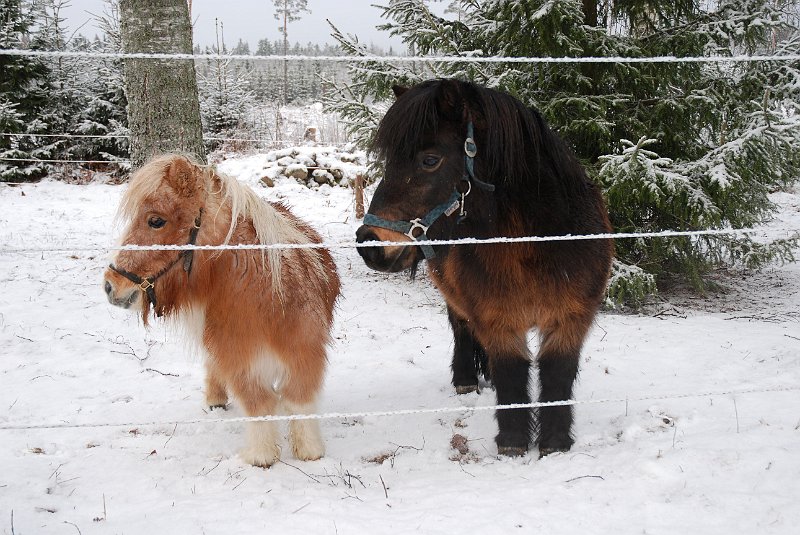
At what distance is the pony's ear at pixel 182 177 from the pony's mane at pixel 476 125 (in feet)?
3.13

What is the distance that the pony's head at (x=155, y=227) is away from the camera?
2.54m

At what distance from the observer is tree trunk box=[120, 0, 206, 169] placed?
4.57 metres

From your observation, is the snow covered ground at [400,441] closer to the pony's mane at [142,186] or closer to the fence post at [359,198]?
the pony's mane at [142,186]

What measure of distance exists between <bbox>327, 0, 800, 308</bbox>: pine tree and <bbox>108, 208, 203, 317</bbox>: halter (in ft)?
12.1

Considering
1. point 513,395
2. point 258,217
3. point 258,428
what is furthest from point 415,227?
point 258,428

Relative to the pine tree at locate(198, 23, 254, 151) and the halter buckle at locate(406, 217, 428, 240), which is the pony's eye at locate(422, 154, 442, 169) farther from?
the pine tree at locate(198, 23, 254, 151)

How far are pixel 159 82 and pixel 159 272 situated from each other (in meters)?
2.81

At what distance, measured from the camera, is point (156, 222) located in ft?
8.60

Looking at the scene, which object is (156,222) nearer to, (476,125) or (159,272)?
(159,272)

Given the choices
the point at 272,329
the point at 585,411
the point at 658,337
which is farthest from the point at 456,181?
the point at 658,337

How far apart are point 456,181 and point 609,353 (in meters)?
2.91

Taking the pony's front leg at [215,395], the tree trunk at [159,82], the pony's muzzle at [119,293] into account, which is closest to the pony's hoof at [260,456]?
the pony's front leg at [215,395]

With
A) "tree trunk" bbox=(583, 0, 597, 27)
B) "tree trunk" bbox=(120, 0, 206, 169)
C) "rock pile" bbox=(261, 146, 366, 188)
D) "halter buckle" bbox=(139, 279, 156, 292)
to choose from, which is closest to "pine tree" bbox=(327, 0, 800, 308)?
"tree trunk" bbox=(583, 0, 597, 27)

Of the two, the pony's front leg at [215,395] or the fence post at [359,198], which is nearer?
the pony's front leg at [215,395]
